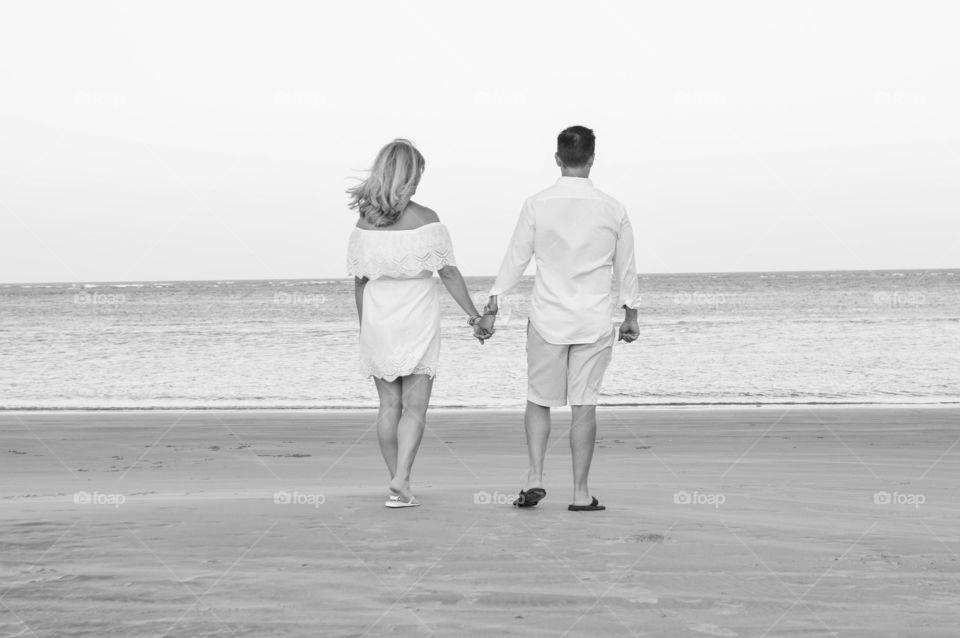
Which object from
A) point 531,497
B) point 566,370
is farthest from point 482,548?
point 566,370

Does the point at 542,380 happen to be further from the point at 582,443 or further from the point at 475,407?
the point at 475,407

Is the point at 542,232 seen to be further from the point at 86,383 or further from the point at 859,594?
the point at 86,383

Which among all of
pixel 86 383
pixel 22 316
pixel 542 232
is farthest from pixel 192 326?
pixel 542 232

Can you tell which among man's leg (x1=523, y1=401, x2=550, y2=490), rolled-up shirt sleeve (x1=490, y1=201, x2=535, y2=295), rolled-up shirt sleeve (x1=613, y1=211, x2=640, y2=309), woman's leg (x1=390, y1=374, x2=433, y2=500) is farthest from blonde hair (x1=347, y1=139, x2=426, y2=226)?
man's leg (x1=523, y1=401, x2=550, y2=490)

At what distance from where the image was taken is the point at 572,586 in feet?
9.87

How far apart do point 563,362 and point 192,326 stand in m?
31.2

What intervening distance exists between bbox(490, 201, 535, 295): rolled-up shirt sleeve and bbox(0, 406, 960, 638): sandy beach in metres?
0.99

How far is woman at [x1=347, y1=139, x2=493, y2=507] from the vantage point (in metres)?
4.45

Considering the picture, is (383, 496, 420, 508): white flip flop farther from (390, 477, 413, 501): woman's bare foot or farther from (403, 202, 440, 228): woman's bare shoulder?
(403, 202, 440, 228): woman's bare shoulder

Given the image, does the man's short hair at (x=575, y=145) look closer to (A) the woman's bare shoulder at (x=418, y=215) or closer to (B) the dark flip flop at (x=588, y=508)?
(A) the woman's bare shoulder at (x=418, y=215)

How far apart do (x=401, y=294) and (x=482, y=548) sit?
4.64 feet

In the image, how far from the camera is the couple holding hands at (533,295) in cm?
434

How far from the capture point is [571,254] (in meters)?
4.35

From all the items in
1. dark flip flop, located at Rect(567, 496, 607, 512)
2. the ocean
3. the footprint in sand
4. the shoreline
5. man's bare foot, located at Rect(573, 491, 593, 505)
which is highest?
the footprint in sand
